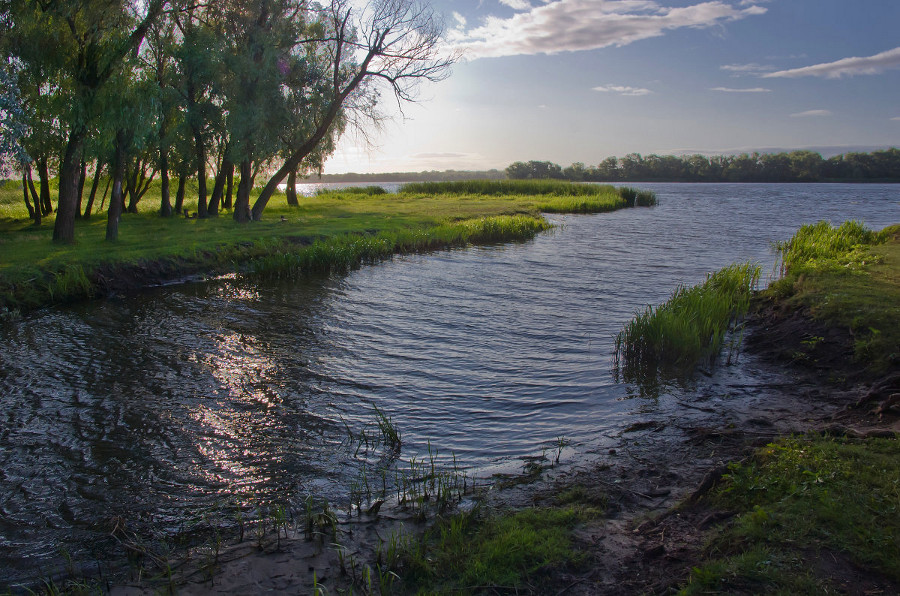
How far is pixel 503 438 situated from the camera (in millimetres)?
6805

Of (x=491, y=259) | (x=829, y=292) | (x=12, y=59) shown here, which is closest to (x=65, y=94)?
(x=12, y=59)

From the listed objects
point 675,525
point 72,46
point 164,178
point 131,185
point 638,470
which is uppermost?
point 72,46

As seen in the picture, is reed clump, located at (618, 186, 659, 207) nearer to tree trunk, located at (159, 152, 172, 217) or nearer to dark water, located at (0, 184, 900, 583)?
dark water, located at (0, 184, 900, 583)

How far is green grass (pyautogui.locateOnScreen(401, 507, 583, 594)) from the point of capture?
376 cm

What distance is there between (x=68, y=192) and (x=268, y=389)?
50.4ft

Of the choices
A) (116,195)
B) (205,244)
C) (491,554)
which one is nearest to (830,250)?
(491,554)

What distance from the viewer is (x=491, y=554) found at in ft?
13.1

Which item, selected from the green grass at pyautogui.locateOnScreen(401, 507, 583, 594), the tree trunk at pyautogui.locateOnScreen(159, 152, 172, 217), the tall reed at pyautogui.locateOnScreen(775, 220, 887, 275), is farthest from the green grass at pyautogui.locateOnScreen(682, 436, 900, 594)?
the tree trunk at pyautogui.locateOnScreen(159, 152, 172, 217)

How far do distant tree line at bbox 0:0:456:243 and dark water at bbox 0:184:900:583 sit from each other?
21.4ft

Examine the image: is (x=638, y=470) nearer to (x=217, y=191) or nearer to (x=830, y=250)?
(x=830, y=250)

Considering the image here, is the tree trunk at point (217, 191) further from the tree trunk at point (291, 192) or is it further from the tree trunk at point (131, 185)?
the tree trunk at point (291, 192)

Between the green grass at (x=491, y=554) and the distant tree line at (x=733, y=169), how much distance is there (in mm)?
127701

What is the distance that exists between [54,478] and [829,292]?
12599 millimetres

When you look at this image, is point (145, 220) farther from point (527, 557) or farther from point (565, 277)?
point (527, 557)
